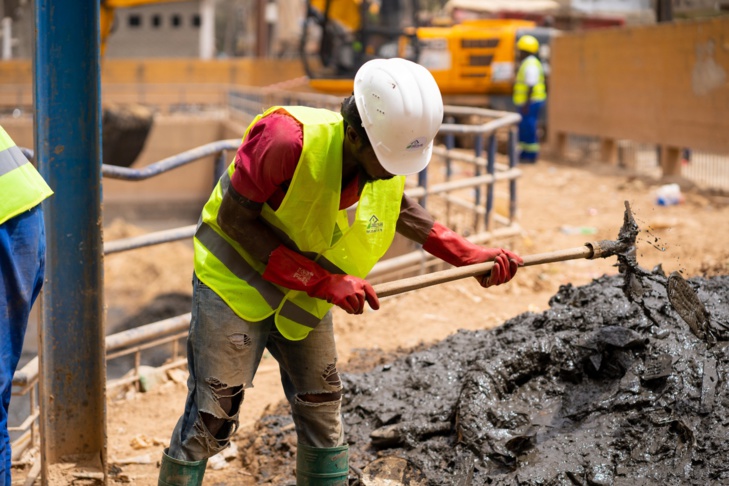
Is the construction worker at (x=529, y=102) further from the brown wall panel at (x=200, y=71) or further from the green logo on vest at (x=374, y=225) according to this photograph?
the brown wall panel at (x=200, y=71)

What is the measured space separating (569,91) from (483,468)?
12.5 metres

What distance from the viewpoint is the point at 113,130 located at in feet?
60.9

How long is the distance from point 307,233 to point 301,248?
73 millimetres

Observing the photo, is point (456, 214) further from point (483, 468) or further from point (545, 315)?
point (483, 468)

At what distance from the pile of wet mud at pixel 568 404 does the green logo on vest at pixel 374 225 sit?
113 centimetres

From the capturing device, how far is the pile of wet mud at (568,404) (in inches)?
138

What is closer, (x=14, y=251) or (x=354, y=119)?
(x=14, y=251)

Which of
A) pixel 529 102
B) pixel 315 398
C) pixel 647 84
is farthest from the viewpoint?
pixel 529 102

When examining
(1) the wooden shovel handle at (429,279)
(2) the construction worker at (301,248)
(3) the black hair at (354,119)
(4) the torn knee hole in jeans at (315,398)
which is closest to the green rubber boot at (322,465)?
(2) the construction worker at (301,248)

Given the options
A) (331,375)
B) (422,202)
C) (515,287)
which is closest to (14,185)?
(331,375)

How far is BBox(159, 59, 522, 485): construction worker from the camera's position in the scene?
9.39ft

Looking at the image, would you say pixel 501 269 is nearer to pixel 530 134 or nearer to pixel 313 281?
pixel 313 281

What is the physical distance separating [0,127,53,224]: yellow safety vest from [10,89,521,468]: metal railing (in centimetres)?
156

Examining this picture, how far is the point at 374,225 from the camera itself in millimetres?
3141
